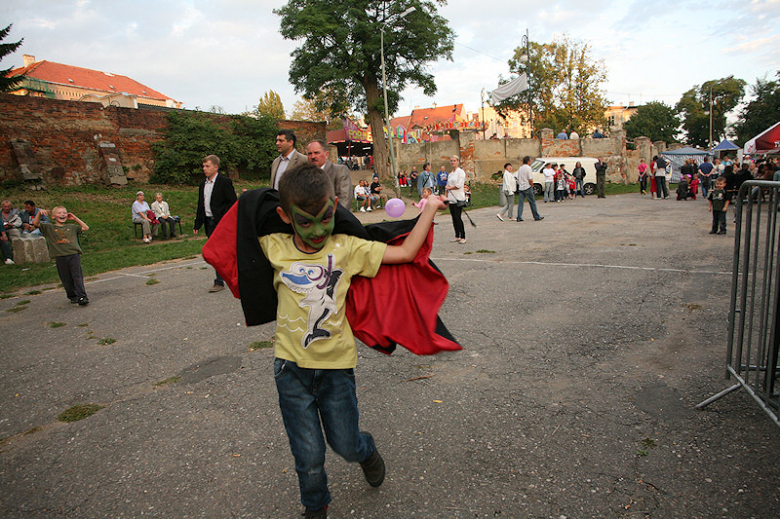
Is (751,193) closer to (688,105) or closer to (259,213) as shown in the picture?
(259,213)

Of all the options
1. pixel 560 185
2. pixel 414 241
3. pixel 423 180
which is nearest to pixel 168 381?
pixel 414 241

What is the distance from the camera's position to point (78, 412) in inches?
148

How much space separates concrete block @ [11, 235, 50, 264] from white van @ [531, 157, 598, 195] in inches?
884

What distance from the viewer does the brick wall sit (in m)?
20.2

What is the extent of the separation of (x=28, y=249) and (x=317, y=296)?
46.3 feet

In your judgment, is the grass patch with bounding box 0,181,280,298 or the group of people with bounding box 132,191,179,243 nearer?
the grass patch with bounding box 0,181,280,298

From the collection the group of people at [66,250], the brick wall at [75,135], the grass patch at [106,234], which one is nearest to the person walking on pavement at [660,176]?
the grass patch at [106,234]

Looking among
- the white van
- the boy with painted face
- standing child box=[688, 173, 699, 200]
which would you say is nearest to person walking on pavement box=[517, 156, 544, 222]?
standing child box=[688, 173, 699, 200]

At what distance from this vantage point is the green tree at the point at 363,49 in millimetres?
30156

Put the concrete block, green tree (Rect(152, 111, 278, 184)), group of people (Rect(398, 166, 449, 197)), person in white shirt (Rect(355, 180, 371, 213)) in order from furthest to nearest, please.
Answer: green tree (Rect(152, 111, 278, 184)), group of people (Rect(398, 166, 449, 197)), person in white shirt (Rect(355, 180, 371, 213)), the concrete block

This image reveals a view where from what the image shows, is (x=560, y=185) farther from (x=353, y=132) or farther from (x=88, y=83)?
(x=88, y=83)

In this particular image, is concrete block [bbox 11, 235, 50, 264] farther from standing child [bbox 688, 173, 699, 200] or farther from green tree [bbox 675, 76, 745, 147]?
green tree [bbox 675, 76, 745, 147]

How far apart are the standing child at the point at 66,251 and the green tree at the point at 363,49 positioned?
82.5 ft

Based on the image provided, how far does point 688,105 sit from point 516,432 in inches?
3213
